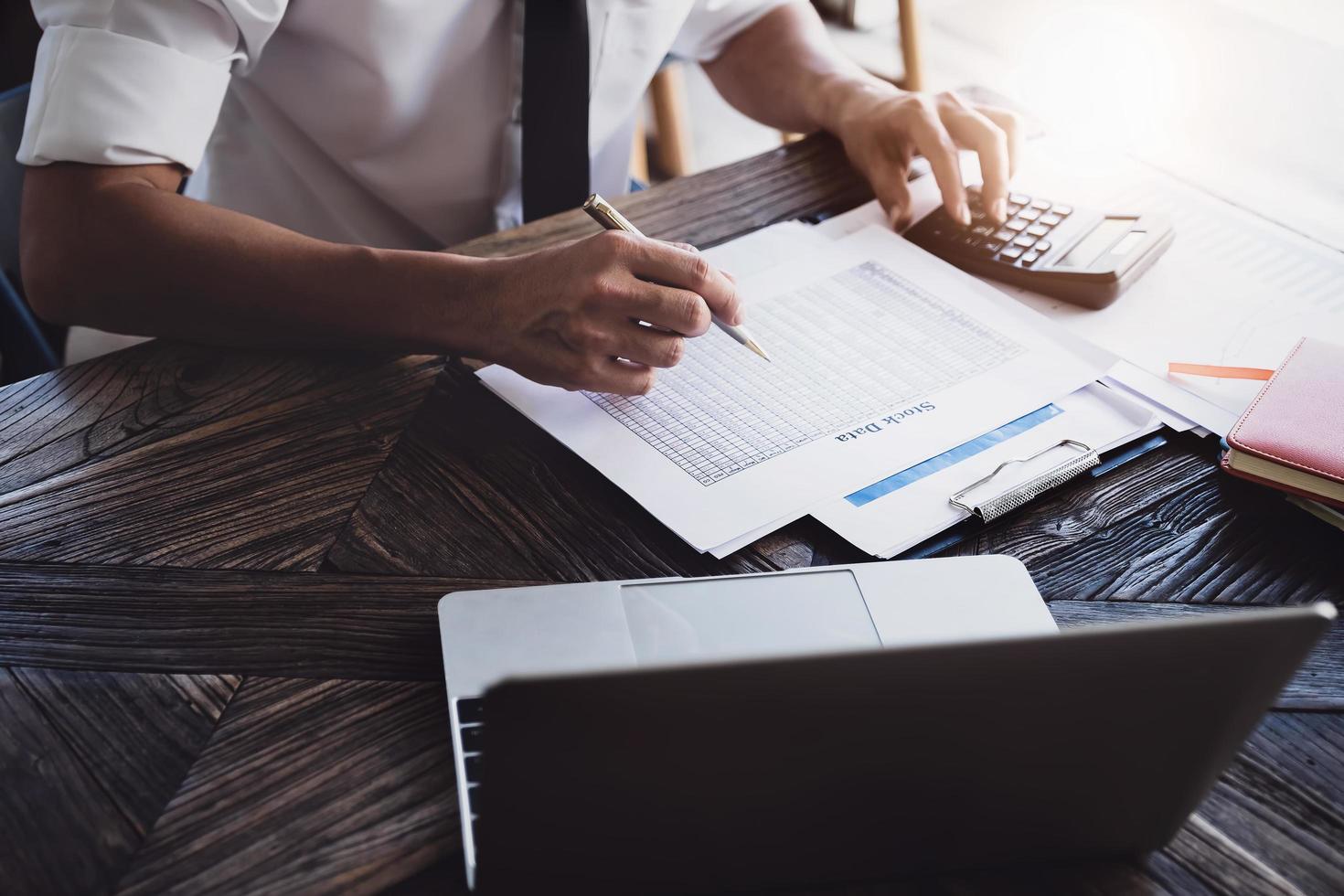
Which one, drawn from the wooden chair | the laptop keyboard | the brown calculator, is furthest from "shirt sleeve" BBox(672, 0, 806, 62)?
the wooden chair

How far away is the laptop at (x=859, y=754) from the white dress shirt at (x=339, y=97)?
0.54 m

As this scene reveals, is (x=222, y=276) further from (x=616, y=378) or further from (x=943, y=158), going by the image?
(x=943, y=158)

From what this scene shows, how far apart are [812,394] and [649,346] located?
111 mm

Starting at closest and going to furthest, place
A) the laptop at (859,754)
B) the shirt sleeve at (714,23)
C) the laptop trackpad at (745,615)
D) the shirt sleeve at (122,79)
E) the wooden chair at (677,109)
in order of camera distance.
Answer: the laptop at (859,754)
the laptop trackpad at (745,615)
the shirt sleeve at (122,79)
the shirt sleeve at (714,23)
the wooden chair at (677,109)

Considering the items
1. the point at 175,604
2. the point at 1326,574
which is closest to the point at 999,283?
the point at 1326,574

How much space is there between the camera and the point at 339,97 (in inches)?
37.7

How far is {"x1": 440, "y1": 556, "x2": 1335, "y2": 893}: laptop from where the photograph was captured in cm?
34

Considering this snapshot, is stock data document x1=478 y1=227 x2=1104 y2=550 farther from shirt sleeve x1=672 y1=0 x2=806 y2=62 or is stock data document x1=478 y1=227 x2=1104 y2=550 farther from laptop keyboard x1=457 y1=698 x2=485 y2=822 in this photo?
shirt sleeve x1=672 y1=0 x2=806 y2=62

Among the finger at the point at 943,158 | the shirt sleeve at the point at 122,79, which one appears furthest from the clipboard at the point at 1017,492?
the shirt sleeve at the point at 122,79

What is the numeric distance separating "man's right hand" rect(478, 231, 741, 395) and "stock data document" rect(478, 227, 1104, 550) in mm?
25

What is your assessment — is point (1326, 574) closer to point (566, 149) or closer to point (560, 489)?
point (560, 489)

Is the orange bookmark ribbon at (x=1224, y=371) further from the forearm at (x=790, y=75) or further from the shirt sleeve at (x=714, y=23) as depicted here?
the shirt sleeve at (x=714, y=23)

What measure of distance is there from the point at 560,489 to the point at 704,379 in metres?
0.14

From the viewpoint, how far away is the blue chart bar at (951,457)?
0.60 meters
